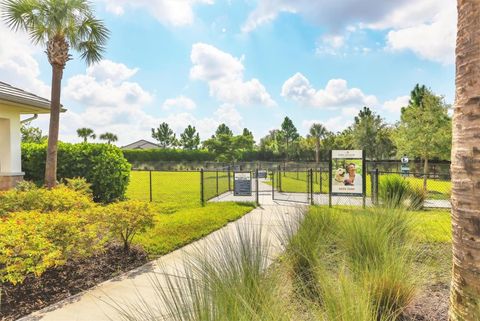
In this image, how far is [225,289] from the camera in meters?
2.06

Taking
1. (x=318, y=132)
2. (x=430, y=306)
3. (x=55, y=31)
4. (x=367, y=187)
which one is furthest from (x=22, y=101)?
(x=318, y=132)

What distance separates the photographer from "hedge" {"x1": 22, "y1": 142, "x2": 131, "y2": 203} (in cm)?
1213

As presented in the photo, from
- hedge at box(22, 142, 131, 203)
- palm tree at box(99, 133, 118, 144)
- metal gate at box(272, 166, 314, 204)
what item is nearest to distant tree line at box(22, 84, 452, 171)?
palm tree at box(99, 133, 118, 144)

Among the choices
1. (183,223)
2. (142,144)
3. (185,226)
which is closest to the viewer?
(185,226)

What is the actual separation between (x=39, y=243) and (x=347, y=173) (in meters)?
9.39

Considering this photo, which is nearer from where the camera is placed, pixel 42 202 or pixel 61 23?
pixel 42 202

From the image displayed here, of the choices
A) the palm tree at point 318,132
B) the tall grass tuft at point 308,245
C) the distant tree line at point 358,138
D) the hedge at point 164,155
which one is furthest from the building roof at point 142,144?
the tall grass tuft at point 308,245

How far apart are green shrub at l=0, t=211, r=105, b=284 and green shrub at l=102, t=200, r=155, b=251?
0.38 meters

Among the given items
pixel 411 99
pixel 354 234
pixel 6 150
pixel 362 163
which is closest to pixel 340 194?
pixel 362 163

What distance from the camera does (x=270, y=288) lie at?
2.38 meters

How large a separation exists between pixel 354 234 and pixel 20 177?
37.3 feet

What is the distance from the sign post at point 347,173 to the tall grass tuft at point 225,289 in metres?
8.52

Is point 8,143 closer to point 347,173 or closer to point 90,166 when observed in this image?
point 90,166

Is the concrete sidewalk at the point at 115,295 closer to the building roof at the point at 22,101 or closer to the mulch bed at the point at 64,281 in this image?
the mulch bed at the point at 64,281
